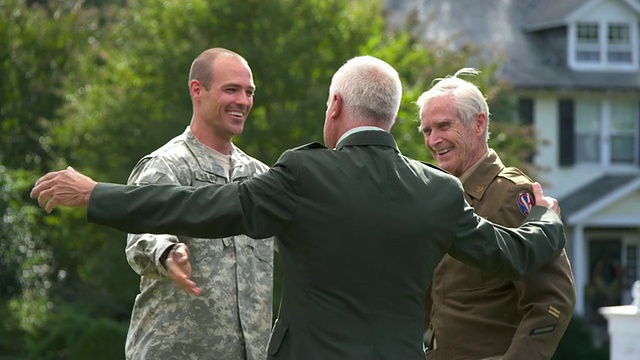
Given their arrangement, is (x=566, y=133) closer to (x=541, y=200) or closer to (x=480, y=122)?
(x=480, y=122)

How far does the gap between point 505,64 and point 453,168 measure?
27.0 meters

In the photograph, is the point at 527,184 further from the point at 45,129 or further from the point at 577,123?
the point at 577,123

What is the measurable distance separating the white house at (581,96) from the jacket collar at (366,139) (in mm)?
27463

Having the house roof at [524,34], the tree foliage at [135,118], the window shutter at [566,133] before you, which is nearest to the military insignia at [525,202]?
the tree foliage at [135,118]

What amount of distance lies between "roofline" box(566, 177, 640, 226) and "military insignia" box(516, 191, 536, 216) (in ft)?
88.7

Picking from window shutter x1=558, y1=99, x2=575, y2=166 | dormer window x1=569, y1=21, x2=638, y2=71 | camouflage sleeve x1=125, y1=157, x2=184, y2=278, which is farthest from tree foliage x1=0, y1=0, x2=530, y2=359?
camouflage sleeve x1=125, y1=157, x2=184, y2=278

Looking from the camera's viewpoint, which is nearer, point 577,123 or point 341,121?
point 341,121

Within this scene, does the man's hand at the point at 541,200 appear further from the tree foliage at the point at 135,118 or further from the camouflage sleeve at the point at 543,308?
the tree foliage at the point at 135,118

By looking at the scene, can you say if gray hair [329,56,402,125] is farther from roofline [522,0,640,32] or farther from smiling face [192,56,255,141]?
roofline [522,0,640,32]

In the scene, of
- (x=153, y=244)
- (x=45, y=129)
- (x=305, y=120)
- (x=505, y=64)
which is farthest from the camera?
(x=505, y=64)

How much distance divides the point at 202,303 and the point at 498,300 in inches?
51.3

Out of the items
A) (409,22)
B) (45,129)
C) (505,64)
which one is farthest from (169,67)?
(505,64)

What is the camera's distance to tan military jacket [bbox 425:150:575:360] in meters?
5.39

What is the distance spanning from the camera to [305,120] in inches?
771
